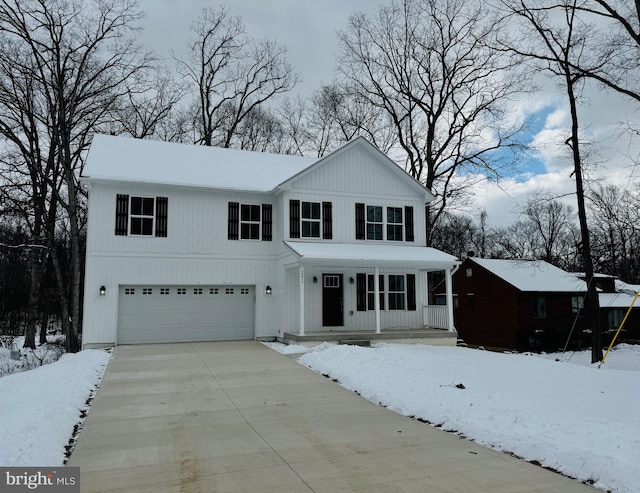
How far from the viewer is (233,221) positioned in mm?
16594

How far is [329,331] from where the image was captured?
53.0 feet

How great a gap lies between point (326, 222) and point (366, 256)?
223 centimetres

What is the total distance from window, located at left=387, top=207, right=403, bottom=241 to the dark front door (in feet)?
8.92

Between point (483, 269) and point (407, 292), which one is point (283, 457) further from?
point (483, 269)

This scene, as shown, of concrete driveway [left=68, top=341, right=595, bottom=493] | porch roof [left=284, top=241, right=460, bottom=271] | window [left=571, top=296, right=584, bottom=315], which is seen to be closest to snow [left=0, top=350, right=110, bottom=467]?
concrete driveway [left=68, top=341, right=595, bottom=493]

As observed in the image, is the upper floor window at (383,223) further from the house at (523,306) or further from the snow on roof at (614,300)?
the snow on roof at (614,300)

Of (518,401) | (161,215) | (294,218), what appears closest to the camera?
(518,401)

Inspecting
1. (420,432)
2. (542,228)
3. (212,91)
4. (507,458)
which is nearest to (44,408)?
(420,432)

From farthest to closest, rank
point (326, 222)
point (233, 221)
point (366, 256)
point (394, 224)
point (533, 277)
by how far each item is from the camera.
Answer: point (533, 277), point (394, 224), point (326, 222), point (233, 221), point (366, 256)

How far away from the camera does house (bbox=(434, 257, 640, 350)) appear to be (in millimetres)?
26891

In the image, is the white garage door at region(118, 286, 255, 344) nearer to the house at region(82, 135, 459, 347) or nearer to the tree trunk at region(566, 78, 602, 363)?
the house at region(82, 135, 459, 347)

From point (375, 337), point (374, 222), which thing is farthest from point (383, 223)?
point (375, 337)

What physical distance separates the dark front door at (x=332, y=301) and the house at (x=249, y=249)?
37 millimetres

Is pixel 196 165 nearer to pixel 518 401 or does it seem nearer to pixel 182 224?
pixel 182 224
